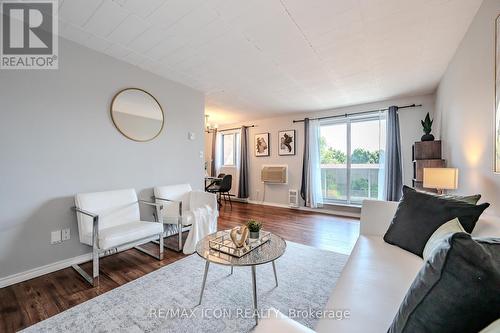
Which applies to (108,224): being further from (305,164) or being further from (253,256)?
(305,164)

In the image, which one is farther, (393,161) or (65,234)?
(393,161)

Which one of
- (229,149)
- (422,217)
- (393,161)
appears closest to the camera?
(422,217)

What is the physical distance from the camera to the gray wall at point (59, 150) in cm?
189

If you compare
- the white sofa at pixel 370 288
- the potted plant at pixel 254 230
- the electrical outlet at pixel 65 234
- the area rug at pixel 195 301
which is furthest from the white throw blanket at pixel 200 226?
the white sofa at pixel 370 288

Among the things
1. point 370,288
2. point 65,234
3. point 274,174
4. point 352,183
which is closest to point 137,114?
point 65,234

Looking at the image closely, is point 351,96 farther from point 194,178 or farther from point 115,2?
point 115,2

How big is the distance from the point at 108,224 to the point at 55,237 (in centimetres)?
47

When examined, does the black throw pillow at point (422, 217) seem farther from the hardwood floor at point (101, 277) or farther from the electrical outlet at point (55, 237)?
the electrical outlet at point (55, 237)

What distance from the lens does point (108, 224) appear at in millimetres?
2281

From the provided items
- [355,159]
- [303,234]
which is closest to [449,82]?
[355,159]

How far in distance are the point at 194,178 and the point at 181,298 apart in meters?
2.18

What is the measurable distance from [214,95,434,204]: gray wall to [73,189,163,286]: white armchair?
11.7 ft

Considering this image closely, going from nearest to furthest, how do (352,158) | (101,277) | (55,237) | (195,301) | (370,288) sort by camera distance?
1. (370,288)
2. (195,301)
3. (101,277)
4. (55,237)
5. (352,158)

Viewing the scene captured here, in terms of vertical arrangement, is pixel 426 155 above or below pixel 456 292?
above
